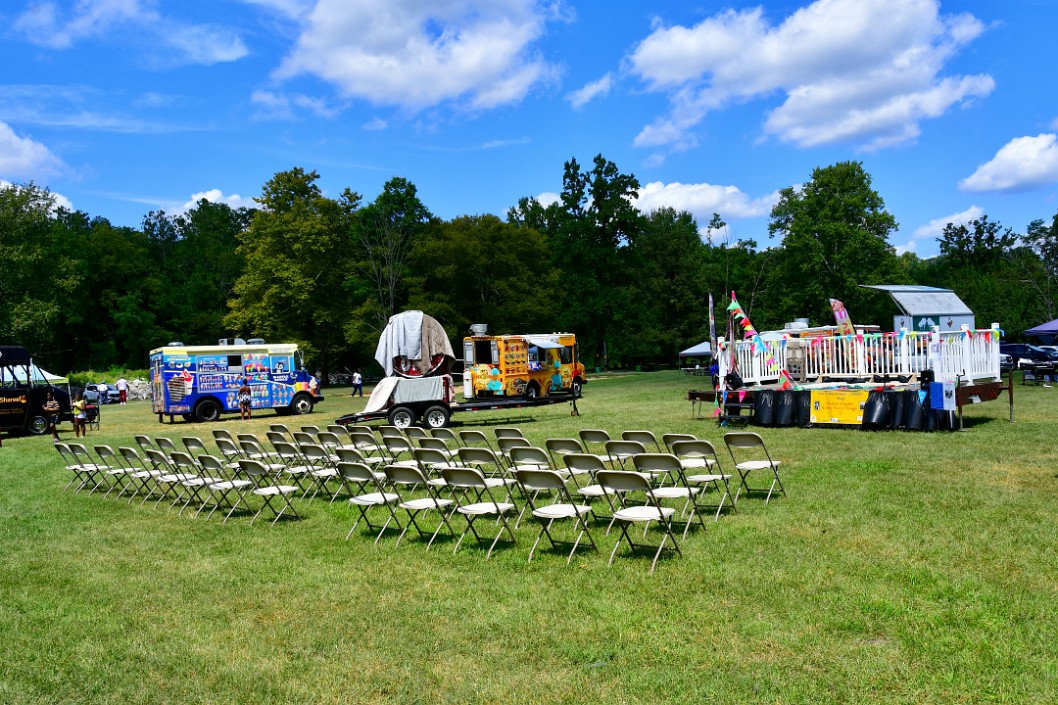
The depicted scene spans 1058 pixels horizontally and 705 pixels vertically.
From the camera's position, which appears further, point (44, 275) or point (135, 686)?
point (44, 275)

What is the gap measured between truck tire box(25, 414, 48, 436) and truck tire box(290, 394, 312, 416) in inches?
263

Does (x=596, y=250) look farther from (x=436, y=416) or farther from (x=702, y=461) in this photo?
(x=702, y=461)

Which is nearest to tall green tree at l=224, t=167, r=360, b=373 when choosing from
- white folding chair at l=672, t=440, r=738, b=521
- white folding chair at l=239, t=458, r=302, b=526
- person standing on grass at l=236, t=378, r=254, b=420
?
person standing on grass at l=236, t=378, r=254, b=420

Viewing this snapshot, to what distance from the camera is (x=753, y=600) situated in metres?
5.26

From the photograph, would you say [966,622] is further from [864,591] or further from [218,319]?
[218,319]

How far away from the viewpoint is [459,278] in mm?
45969

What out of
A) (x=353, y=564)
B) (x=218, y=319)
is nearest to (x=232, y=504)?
(x=353, y=564)

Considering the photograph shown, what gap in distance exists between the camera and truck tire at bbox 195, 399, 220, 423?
23469mm

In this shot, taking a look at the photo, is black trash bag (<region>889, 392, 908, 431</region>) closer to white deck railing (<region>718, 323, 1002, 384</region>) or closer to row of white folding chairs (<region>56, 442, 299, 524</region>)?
white deck railing (<region>718, 323, 1002, 384</region>)

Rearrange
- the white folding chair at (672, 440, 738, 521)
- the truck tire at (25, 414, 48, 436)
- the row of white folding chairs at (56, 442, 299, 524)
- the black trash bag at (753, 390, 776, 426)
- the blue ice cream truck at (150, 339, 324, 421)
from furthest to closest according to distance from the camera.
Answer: the blue ice cream truck at (150, 339, 324, 421) < the truck tire at (25, 414, 48, 436) < the black trash bag at (753, 390, 776, 426) < the row of white folding chairs at (56, 442, 299, 524) < the white folding chair at (672, 440, 738, 521)

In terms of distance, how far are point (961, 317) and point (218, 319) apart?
49.0m

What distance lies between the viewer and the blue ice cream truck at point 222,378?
75.8 ft

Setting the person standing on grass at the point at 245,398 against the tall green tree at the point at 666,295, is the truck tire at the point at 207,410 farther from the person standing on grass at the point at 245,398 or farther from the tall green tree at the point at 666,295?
the tall green tree at the point at 666,295

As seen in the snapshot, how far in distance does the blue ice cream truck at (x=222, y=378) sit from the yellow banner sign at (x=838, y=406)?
16218 millimetres
